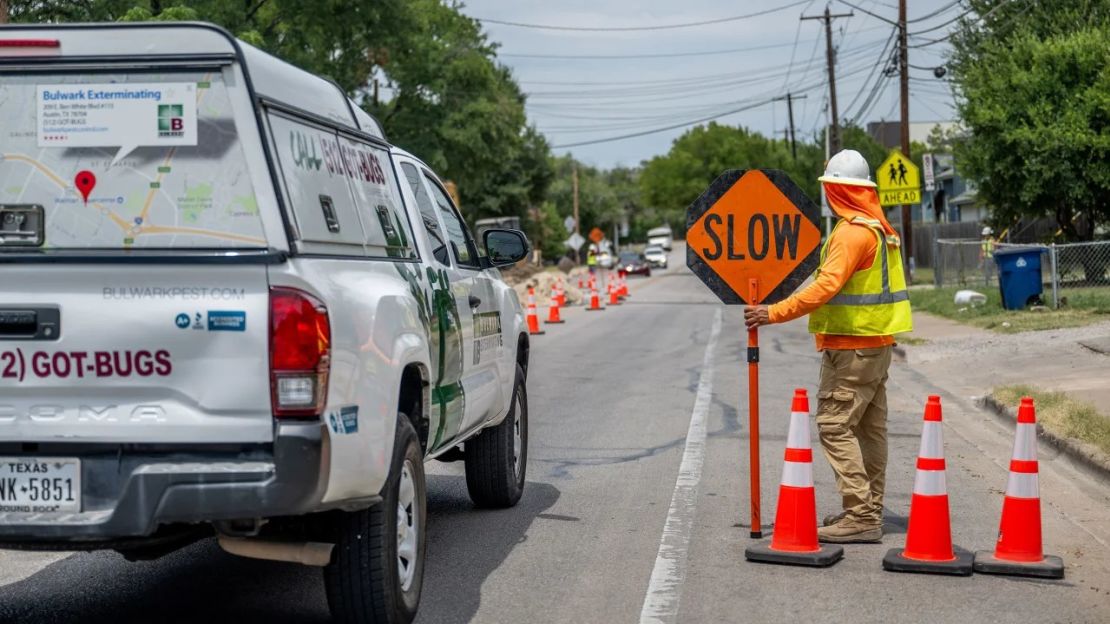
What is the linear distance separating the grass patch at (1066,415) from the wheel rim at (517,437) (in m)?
4.22

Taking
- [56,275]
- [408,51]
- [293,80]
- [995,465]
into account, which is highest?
[408,51]

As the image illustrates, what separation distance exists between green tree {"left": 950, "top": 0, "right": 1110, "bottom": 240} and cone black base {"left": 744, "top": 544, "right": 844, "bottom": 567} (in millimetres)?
25267

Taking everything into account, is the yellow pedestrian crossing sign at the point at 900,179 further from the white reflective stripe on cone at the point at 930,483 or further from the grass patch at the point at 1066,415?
the white reflective stripe on cone at the point at 930,483

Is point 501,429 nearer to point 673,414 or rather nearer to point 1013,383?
point 673,414

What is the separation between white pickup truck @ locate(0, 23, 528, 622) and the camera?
4734 millimetres

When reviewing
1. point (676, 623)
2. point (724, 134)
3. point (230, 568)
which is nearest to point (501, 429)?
point (230, 568)

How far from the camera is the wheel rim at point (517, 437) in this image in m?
8.70

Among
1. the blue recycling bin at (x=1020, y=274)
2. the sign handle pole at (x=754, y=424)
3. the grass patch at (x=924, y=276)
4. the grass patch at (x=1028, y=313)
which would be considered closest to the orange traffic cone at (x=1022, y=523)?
the sign handle pole at (x=754, y=424)

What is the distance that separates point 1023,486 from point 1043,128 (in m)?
25.2

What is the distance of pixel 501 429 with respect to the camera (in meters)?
8.39

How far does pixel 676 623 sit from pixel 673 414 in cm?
759

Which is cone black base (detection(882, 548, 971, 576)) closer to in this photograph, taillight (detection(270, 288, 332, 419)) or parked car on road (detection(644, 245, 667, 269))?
taillight (detection(270, 288, 332, 419))

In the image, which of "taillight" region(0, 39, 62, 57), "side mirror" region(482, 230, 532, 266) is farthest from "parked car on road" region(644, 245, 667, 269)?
"taillight" region(0, 39, 62, 57)

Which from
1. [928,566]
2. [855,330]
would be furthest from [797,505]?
[855,330]
